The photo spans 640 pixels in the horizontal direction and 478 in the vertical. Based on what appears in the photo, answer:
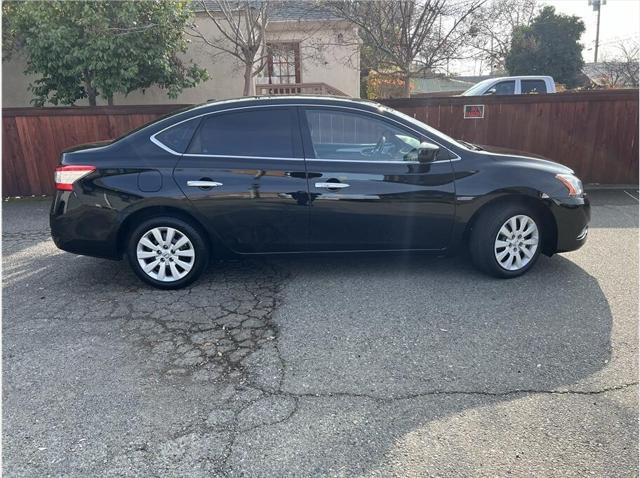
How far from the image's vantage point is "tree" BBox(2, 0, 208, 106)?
870 centimetres

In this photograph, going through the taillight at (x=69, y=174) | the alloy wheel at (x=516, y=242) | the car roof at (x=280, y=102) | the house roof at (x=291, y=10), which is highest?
the house roof at (x=291, y=10)

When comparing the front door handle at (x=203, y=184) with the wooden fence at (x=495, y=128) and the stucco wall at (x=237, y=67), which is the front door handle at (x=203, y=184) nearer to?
the wooden fence at (x=495, y=128)

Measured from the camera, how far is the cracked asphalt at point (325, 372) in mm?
2396

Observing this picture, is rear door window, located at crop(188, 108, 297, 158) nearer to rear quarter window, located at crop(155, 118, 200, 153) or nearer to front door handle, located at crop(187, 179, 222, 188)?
rear quarter window, located at crop(155, 118, 200, 153)

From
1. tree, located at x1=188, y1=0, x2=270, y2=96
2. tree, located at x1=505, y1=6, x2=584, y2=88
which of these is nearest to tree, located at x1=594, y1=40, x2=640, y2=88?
tree, located at x1=505, y1=6, x2=584, y2=88

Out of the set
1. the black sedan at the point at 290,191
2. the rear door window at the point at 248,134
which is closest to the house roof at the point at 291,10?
the rear door window at the point at 248,134

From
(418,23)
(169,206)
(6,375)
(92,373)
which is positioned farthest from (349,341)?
(418,23)

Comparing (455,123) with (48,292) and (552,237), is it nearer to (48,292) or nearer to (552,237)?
(552,237)

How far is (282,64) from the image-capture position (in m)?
14.0

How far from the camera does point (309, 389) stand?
2.90 meters

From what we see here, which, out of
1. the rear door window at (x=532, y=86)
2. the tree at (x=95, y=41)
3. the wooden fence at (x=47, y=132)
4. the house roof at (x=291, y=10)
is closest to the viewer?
the wooden fence at (x=47, y=132)

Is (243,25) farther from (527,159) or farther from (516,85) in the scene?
(527,159)

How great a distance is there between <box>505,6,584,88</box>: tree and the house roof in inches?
470

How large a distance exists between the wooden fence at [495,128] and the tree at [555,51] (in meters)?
14.3
